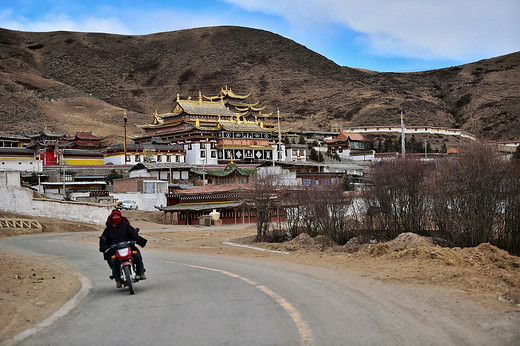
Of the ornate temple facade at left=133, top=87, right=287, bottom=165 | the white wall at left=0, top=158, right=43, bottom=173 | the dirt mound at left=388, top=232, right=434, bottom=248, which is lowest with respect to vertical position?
the dirt mound at left=388, top=232, right=434, bottom=248

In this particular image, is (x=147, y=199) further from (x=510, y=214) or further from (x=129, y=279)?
(x=129, y=279)

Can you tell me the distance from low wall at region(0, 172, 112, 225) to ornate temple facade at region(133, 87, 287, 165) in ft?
124

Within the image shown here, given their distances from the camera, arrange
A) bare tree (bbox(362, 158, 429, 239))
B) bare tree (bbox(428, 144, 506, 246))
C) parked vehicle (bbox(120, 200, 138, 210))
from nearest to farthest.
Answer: bare tree (bbox(428, 144, 506, 246)), bare tree (bbox(362, 158, 429, 239)), parked vehicle (bbox(120, 200, 138, 210))

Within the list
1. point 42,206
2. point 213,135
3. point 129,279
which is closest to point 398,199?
point 129,279

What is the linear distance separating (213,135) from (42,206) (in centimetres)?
4520

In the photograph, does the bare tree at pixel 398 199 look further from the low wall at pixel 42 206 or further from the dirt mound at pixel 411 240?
the low wall at pixel 42 206

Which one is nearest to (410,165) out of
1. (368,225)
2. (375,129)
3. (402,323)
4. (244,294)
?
(368,225)

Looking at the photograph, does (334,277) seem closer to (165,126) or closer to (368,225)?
(368,225)

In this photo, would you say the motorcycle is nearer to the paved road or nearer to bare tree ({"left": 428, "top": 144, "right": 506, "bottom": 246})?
the paved road

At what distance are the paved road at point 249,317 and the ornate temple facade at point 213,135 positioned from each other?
7305 centimetres

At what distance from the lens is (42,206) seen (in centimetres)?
4769

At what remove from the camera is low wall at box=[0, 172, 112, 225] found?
4725 cm

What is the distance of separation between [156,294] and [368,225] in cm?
1832

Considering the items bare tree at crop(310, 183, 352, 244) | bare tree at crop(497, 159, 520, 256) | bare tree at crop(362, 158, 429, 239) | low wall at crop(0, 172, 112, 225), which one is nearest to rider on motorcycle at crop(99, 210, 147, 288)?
bare tree at crop(497, 159, 520, 256)
